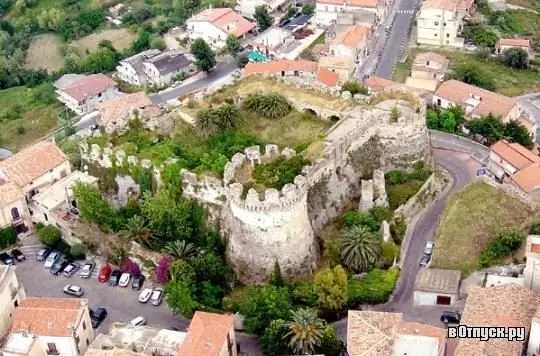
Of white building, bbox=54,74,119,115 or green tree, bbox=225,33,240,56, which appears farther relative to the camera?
green tree, bbox=225,33,240,56

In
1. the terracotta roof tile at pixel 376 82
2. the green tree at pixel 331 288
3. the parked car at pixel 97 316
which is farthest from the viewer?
the terracotta roof tile at pixel 376 82

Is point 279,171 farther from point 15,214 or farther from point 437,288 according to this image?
point 15,214

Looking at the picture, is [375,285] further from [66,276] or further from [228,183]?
[66,276]

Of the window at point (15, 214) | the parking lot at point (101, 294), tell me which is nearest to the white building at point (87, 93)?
the window at point (15, 214)

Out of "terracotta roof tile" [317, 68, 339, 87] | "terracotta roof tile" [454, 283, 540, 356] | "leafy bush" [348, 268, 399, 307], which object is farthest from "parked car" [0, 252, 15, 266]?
"terracotta roof tile" [317, 68, 339, 87]

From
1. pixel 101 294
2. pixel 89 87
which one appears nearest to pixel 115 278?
pixel 101 294

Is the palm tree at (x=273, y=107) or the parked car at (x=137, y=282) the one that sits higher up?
the palm tree at (x=273, y=107)

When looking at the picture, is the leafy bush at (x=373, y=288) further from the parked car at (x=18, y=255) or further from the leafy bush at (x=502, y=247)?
the parked car at (x=18, y=255)

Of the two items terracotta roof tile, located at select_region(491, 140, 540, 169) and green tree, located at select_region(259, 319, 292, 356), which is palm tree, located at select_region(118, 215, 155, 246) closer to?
green tree, located at select_region(259, 319, 292, 356)
